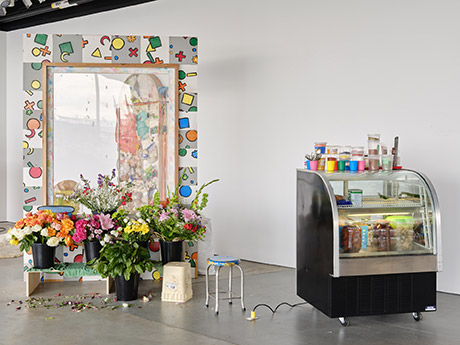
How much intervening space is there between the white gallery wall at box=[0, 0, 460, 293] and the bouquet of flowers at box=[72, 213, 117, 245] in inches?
89.0

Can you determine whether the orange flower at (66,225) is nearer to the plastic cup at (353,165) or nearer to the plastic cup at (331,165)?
the plastic cup at (331,165)

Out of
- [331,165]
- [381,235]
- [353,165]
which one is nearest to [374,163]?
[353,165]

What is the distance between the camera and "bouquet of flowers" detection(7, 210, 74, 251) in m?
5.66

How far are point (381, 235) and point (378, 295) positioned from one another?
0.48 m

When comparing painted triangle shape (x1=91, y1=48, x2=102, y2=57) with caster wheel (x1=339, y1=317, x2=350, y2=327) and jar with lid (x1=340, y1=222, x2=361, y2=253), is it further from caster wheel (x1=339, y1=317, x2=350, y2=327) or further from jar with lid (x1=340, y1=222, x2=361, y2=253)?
caster wheel (x1=339, y1=317, x2=350, y2=327)

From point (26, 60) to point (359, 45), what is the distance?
358 centimetres

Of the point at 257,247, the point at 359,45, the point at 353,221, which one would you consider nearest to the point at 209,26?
the point at 359,45

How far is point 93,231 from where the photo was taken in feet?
19.1

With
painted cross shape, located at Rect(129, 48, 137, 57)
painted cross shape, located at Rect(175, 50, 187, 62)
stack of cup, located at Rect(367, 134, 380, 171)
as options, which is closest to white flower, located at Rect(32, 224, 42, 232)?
painted cross shape, located at Rect(129, 48, 137, 57)

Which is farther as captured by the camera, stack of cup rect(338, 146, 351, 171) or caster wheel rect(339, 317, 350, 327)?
stack of cup rect(338, 146, 351, 171)

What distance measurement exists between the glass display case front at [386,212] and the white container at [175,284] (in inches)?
62.6

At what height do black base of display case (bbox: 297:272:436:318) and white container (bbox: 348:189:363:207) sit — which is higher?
white container (bbox: 348:189:363:207)

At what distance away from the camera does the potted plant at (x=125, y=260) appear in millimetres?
5418

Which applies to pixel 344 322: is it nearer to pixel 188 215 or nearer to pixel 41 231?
pixel 188 215
